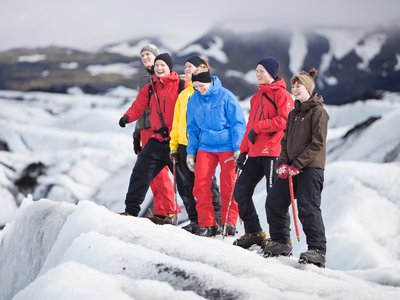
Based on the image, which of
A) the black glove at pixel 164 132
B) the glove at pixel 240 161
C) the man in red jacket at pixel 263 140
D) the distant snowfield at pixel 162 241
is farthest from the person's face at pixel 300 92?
the black glove at pixel 164 132

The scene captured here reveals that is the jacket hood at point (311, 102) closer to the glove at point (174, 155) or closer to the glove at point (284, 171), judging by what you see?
the glove at point (284, 171)

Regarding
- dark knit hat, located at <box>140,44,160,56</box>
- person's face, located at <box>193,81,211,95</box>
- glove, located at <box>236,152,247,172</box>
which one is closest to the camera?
glove, located at <box>236,152,247,172</box>

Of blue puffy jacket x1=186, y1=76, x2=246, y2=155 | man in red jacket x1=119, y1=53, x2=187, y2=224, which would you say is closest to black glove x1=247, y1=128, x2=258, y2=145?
blue puffy jacket x1=186, y1=76, x2=246, y2=155

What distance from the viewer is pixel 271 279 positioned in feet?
6.87

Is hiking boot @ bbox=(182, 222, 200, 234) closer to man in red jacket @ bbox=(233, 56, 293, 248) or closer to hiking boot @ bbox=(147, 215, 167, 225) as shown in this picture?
hiking boot @ bbox=(147, 215, 167, 225)

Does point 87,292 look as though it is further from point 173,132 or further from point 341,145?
point 341,145

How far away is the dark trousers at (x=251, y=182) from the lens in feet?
11.3

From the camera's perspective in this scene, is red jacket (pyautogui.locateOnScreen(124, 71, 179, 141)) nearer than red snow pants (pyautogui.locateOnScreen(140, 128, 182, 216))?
Yes


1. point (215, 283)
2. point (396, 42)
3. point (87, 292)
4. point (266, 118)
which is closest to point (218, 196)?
point (266, 118)

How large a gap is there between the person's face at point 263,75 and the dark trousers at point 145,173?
1385 mm

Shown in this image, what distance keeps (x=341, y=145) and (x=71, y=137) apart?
10.1 meters

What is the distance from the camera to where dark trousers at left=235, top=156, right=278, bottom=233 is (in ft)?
11.3

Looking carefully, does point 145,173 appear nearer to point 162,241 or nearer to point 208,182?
point 208,182

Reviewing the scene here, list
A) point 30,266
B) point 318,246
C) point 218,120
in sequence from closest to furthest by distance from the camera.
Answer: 1. point 318,246
2. point 30,266
3. point 218,120
